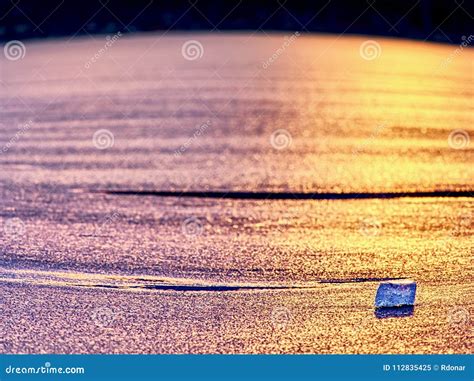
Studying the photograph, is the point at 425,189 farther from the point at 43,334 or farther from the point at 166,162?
the point at 43,334

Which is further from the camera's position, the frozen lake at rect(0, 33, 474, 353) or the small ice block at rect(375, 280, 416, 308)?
the small ice block at rect(375, 280, 416, 308)

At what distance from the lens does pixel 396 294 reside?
151 inches

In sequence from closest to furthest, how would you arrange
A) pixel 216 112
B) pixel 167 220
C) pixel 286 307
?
1. pixel 286 307
2. pixel 167 220
3. pixel 216 112

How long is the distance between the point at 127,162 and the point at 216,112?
159 cm

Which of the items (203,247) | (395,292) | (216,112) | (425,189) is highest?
(216,112)

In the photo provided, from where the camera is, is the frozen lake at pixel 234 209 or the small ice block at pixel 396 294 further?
the small ice block at pixel 396 294

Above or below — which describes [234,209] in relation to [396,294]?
above

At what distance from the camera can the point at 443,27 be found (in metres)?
11.3

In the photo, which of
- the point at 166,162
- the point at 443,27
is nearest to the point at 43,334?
the point at 166,162

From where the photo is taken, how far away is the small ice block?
373 centimetres

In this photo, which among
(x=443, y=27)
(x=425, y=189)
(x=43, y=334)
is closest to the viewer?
(x=43, y=334)

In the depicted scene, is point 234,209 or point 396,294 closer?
point 396,294

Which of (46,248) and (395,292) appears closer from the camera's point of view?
(395,292)

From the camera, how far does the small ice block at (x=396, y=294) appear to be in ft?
12.2
